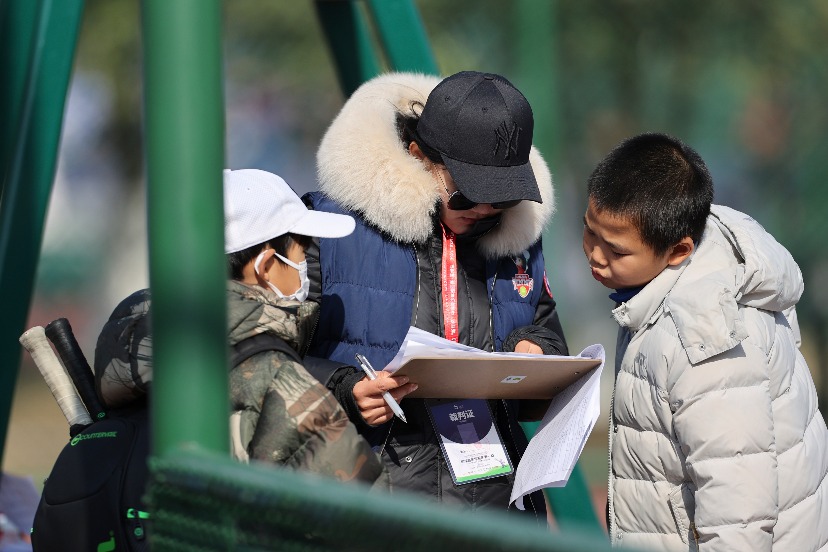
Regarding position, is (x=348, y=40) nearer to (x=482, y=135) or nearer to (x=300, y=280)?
(x=482, y=135)

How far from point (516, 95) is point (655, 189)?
0.37 meters

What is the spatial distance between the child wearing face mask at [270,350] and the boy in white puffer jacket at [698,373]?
0.58 m

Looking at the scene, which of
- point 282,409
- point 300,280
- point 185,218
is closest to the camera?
point 185,218

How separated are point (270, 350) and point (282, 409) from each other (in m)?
0.12

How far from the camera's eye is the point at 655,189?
238 cm

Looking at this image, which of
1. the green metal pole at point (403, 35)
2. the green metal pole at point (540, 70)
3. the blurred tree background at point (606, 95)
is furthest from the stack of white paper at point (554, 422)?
the blurred tree background at point (606, 95)

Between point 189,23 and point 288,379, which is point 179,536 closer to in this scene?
point 288,379

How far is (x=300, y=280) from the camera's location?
2.31m

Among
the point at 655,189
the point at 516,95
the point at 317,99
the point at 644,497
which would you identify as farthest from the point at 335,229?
the point at 317,99

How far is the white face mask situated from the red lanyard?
12.3 inches

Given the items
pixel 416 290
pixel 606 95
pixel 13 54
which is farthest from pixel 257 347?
pixel 606 95

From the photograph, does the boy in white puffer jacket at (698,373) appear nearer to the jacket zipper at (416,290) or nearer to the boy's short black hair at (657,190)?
the boy's short black hair at (657,190)

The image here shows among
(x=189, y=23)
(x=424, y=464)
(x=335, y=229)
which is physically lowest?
(x=424, y=464)

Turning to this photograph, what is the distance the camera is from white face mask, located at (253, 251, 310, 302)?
2207 millimetres
